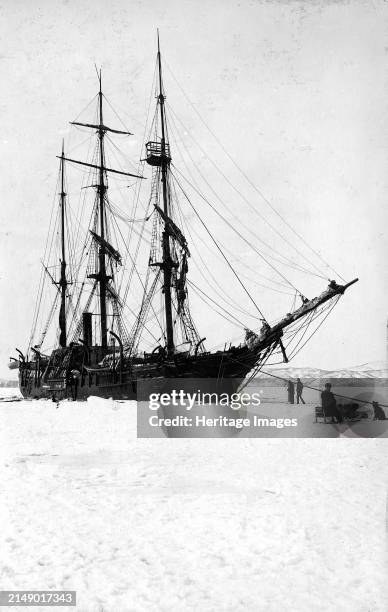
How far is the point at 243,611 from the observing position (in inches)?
190

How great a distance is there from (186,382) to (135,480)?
65.7 ft

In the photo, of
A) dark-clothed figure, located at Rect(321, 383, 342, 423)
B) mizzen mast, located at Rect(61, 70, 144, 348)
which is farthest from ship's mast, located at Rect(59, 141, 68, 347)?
dark-clothed figure, located at Rect(321, 383, 342, 423)

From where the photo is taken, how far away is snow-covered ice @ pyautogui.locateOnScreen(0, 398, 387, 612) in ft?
16.9

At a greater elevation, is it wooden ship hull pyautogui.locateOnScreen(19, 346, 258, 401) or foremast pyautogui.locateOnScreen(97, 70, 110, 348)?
foremast pyautogui.locateOnScreen(97, 70, 110, 348)

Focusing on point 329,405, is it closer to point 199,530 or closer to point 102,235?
point 199,530

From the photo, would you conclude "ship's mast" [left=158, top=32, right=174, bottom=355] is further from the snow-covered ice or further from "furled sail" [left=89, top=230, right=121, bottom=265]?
the snow-covered ice

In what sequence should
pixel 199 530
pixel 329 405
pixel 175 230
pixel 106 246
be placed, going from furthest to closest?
pixel 106 246
pixel 175 230
pixel 329 405
pixel 199 530

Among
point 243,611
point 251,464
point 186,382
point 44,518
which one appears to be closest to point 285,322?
point 186,382

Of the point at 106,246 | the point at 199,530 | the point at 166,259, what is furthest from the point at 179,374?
the point at 199,530

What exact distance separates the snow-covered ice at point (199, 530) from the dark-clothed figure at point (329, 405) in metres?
4.85

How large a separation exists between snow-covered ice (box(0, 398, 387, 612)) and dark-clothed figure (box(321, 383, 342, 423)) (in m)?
4.85

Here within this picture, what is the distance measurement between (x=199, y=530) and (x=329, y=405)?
11.4 m

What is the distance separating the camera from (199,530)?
680 cm

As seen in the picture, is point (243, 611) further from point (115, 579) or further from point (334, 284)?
point (334, 284)
